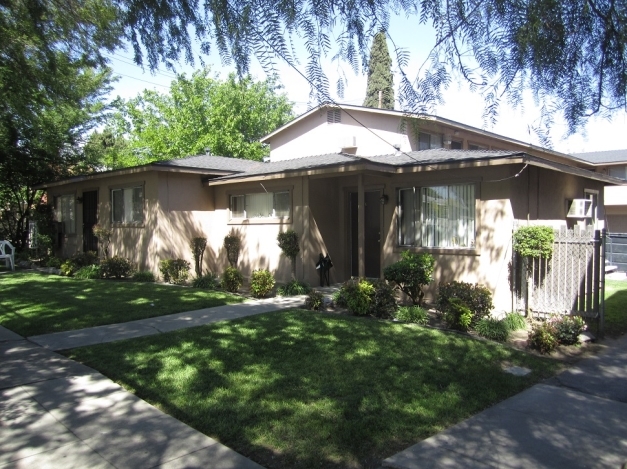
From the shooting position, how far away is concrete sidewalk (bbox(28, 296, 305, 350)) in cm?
685

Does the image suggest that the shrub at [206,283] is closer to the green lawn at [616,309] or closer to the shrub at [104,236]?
the shrub at [104,236]

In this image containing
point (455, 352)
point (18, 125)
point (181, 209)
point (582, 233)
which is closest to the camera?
point (455, 352)

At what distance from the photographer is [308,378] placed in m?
5.31

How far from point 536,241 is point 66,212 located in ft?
54.8

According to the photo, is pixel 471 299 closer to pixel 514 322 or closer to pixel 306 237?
pixel 514 322

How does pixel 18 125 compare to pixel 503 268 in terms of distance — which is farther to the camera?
pixel 18 125

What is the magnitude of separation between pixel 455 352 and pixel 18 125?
16260 millimetres

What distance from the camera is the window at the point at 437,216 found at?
9.76 meters

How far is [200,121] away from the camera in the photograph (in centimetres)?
3341

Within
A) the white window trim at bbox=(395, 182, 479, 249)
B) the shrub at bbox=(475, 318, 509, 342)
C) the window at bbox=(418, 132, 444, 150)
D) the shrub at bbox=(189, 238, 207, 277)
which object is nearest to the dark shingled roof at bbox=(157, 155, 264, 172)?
the shrub at bbox=(189, 238, 207, 277)

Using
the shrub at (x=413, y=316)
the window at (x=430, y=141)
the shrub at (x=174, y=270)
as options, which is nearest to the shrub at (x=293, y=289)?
the shrub at (x=413, y=316)

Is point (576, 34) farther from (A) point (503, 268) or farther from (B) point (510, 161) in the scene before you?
(A) point (503, 268)

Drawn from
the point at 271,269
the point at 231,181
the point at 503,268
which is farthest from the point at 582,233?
the point at 231,181

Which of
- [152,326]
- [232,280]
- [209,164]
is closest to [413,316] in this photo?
[152,326]
